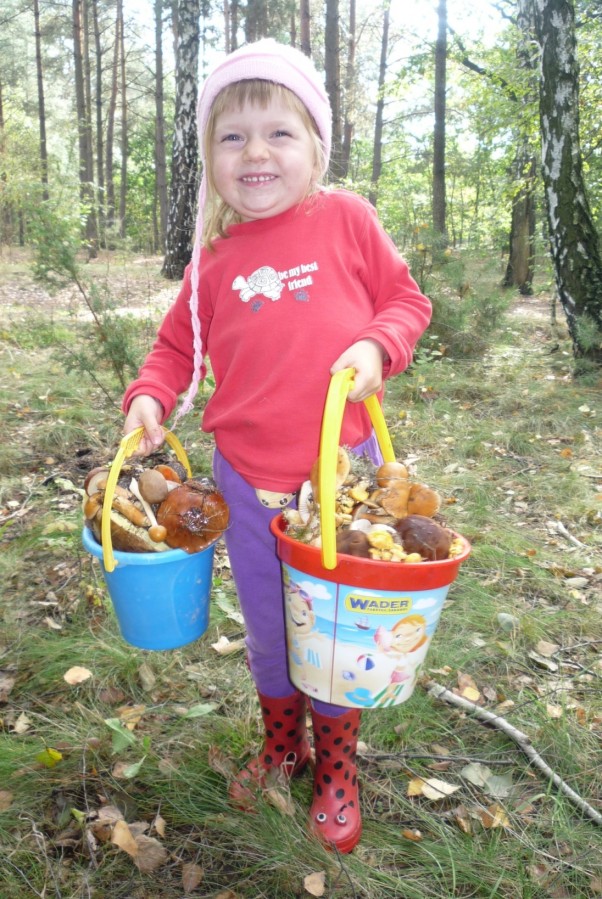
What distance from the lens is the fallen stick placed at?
5.63 ft

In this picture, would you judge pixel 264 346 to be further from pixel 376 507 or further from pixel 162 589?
pixel 162 589

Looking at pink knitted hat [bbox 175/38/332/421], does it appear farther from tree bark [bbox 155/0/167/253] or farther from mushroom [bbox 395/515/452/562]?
tree bark [bbox 155/0/167/253]

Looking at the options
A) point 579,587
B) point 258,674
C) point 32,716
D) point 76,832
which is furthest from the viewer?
point 579,587

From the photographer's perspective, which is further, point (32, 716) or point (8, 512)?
point (8, 512)

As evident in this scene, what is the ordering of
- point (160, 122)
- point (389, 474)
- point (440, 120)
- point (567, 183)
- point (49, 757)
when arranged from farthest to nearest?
point (160, 122)
point (440, 120)
point (567, 183)
point (49, 757)
point (389, 474)

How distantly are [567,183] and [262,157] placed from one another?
482cm

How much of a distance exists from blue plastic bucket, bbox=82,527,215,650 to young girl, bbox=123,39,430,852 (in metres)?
0.15

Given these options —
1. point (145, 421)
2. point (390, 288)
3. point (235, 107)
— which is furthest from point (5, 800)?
point (235, 107)

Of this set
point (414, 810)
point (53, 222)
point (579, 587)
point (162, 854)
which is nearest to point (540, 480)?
point (579, 587)

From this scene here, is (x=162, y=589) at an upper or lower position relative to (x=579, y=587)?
upper

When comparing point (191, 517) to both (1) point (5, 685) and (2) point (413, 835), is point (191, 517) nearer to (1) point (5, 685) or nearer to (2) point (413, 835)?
(2) point (413, 835)

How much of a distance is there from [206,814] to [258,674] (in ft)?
1.30

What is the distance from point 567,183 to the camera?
529 centimetres

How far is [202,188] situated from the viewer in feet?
5.67
